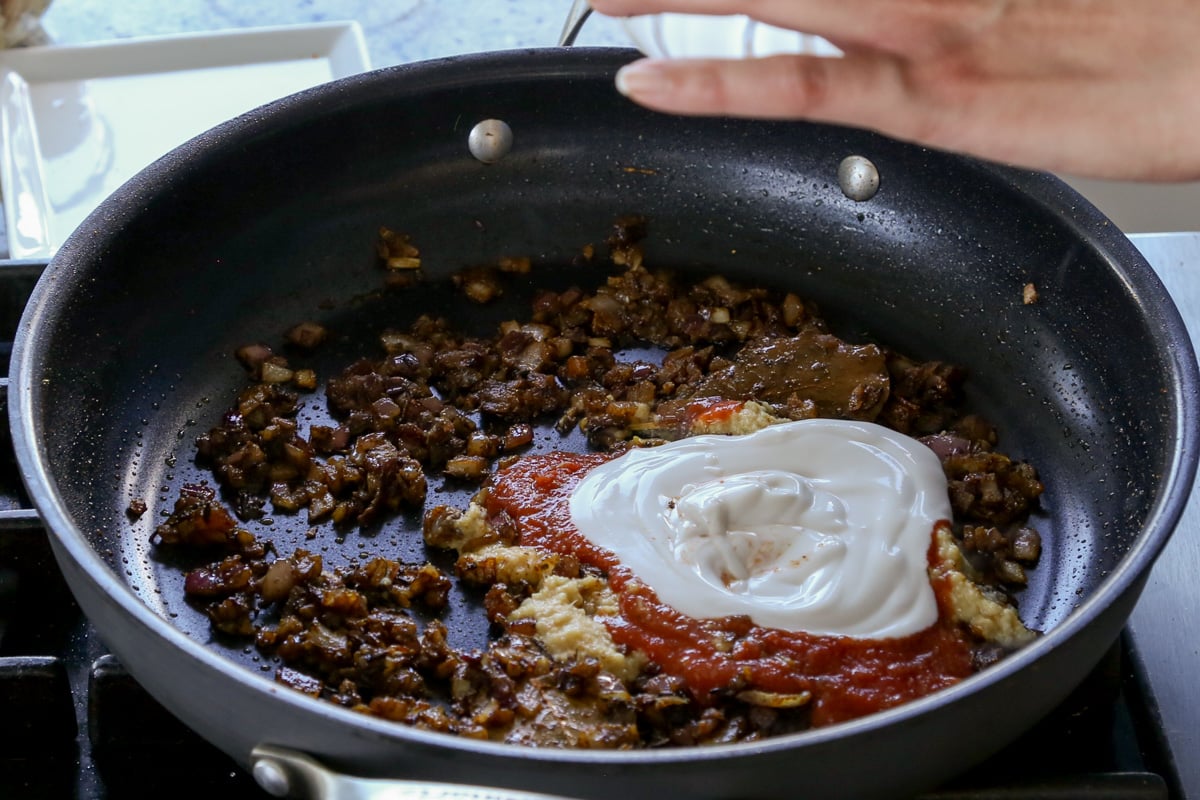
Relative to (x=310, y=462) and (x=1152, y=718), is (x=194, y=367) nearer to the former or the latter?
(x=310, y=462)

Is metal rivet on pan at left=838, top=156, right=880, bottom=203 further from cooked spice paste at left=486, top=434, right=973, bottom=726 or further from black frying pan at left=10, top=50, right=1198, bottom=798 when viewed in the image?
cooked spice paste at left=486, top=434, right=973, bottom=726

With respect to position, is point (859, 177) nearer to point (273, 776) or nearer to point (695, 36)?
point (695, 36)

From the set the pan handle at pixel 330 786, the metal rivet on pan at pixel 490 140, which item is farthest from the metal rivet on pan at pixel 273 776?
the metal rivet on pan at pixel 490 140

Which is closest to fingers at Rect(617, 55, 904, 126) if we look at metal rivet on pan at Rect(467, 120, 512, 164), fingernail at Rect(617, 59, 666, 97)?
fingernail at Rect(617, 59, 666, 97)

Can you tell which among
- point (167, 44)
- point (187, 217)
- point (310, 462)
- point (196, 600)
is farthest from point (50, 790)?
point (167, 44)

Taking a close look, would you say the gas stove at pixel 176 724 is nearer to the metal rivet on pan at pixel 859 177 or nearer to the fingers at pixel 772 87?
the fingers at pixel 772 87
